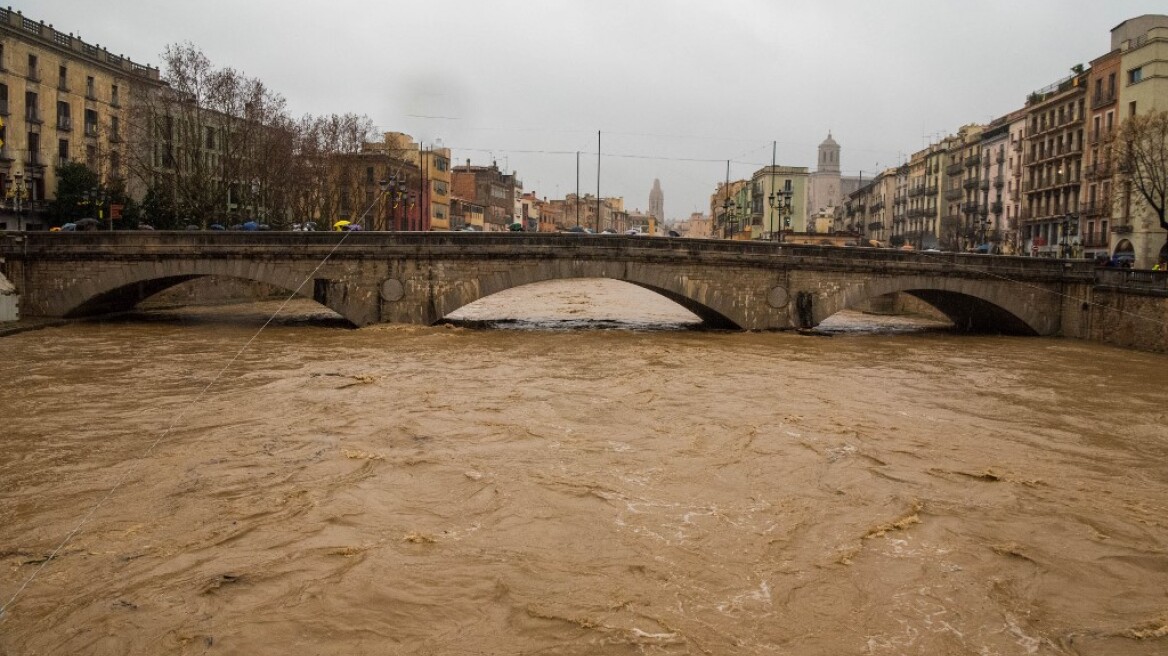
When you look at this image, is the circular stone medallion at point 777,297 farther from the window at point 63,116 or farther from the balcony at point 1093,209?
the window at point 63,116

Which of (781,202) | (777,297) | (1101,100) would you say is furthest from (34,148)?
(1101,100)

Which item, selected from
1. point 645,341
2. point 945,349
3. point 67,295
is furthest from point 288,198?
point 945,349

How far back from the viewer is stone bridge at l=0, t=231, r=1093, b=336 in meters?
30.8

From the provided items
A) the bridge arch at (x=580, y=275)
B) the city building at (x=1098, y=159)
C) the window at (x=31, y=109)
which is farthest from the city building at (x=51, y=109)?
the city building at (x=1098, y=159)

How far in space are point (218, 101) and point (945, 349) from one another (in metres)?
35.3

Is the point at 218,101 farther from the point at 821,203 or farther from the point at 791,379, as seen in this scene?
the point at 821,203

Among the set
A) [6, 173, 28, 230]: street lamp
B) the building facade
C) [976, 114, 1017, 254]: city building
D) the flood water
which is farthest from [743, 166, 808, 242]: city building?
the flood water

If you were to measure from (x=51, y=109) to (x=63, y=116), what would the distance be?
1134mm

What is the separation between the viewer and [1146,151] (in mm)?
40125

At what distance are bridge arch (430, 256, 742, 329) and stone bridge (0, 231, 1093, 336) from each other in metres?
0.04

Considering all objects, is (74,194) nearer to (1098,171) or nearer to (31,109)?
(31,109)

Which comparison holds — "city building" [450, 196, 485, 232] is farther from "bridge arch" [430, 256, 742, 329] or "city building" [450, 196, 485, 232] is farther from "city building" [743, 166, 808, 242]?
"bridge arch" [430, 256, 742, 329]

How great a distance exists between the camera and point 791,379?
2136 cm

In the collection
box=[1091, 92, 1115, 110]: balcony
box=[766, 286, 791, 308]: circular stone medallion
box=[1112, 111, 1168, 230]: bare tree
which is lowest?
box=[766, 286, 791, 308]: circular stone medallion
